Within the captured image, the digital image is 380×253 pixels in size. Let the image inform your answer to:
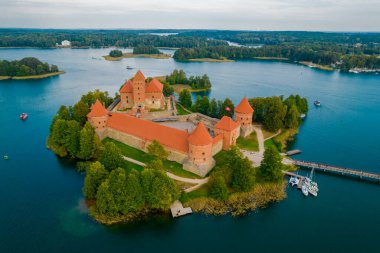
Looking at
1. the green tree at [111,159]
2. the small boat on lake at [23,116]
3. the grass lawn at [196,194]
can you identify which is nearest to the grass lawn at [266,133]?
the grass lawn at [196,194]

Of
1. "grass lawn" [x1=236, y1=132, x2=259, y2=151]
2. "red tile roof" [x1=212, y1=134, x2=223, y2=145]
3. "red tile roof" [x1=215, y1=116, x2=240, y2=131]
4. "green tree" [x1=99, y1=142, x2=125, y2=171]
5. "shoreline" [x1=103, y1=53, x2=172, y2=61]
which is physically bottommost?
"grass lawn" [x1=236, y1=132, x2=259, y2=151]

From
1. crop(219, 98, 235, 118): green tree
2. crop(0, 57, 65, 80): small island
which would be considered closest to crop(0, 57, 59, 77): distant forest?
crop(0, 57, 65, 80): small island

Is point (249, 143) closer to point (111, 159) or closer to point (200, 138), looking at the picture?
point (200, 138)

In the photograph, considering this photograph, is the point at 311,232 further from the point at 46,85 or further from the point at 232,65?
the point at 232,65

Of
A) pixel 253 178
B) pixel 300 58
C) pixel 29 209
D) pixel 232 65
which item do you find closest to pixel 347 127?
pixel 253 178

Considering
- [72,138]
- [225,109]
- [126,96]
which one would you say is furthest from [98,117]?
[225,109]

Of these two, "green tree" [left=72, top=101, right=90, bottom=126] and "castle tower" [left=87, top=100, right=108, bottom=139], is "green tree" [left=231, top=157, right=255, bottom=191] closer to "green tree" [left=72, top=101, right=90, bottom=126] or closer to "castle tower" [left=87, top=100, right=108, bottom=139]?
"castle tower" [left=87, top=100, right=108, bottom=139]
